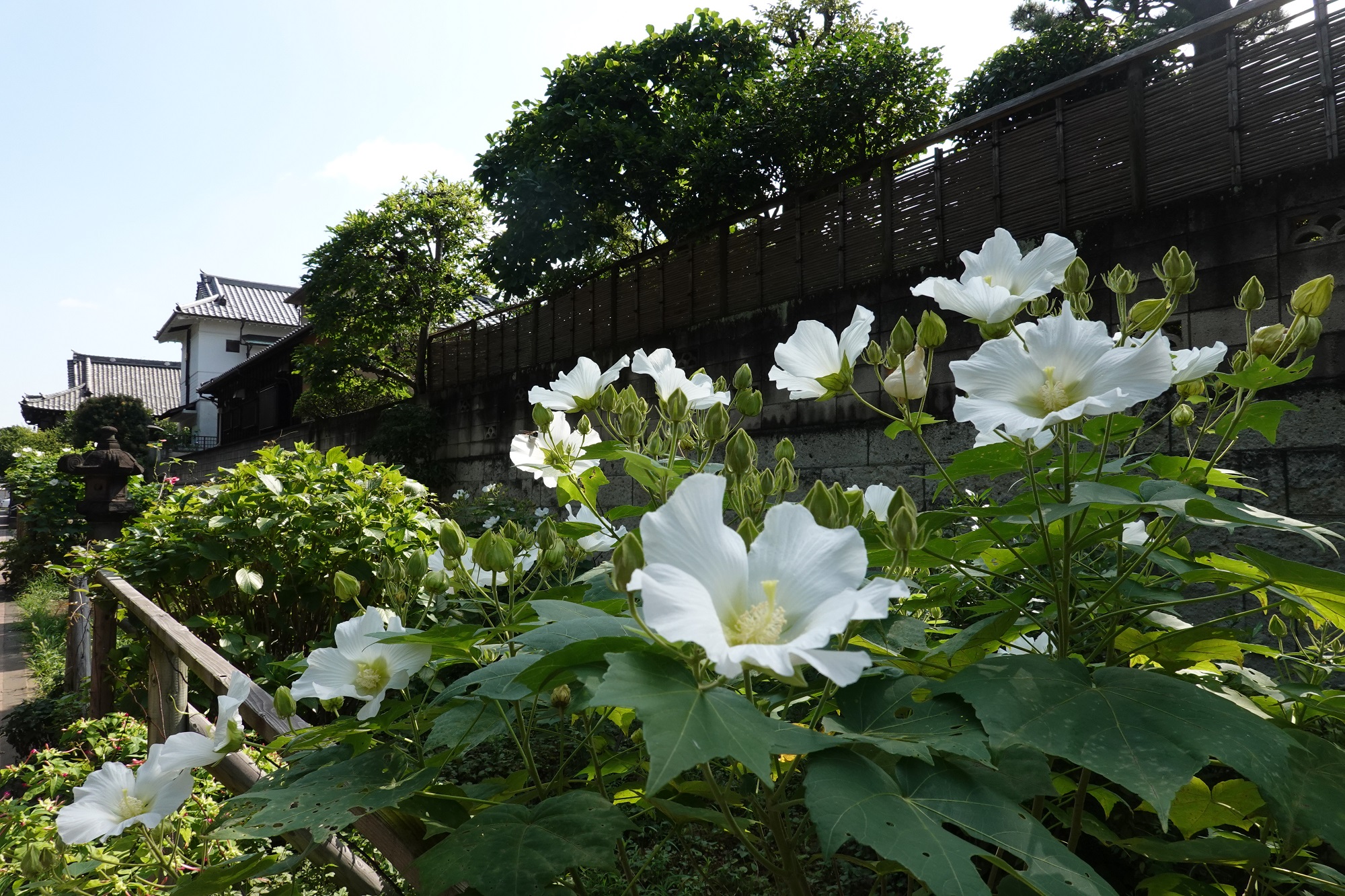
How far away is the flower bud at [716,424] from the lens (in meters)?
1.02

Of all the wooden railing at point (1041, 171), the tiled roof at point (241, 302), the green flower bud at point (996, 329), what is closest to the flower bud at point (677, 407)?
the green flower bud at point (996, 329)

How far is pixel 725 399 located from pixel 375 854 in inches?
67.1

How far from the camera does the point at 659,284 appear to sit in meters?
7.28

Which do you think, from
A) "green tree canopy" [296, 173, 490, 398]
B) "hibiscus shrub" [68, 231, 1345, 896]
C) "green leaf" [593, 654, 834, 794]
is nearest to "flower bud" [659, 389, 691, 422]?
"hibiscus shrub" [68, 231, 1345, 896]

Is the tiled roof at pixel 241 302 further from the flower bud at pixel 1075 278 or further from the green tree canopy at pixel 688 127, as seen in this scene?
the flower bud at pixel 1075 278

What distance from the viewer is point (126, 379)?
38938 millimetres

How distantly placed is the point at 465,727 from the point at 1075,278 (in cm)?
89

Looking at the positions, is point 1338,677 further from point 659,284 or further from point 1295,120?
point 659,284

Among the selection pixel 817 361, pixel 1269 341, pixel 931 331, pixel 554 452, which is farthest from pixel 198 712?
pixel 1269 341

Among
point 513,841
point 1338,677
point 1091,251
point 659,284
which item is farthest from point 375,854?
point 659,284

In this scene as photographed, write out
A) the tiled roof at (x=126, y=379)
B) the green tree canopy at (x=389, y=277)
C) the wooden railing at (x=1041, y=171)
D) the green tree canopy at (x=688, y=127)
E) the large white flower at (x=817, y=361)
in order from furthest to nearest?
the tiled roof at (x=126, y=379) < the green tree canopy at (x=389, y=277) < the green tree canopy at (x=688, y=127) < the wooden railing at (x=1041, y=171) < the large white flower at (x=817, y=361)

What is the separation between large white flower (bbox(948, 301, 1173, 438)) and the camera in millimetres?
744

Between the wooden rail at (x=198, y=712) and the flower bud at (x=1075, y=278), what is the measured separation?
1.00 meters

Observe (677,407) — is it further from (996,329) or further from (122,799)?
(122,799)
